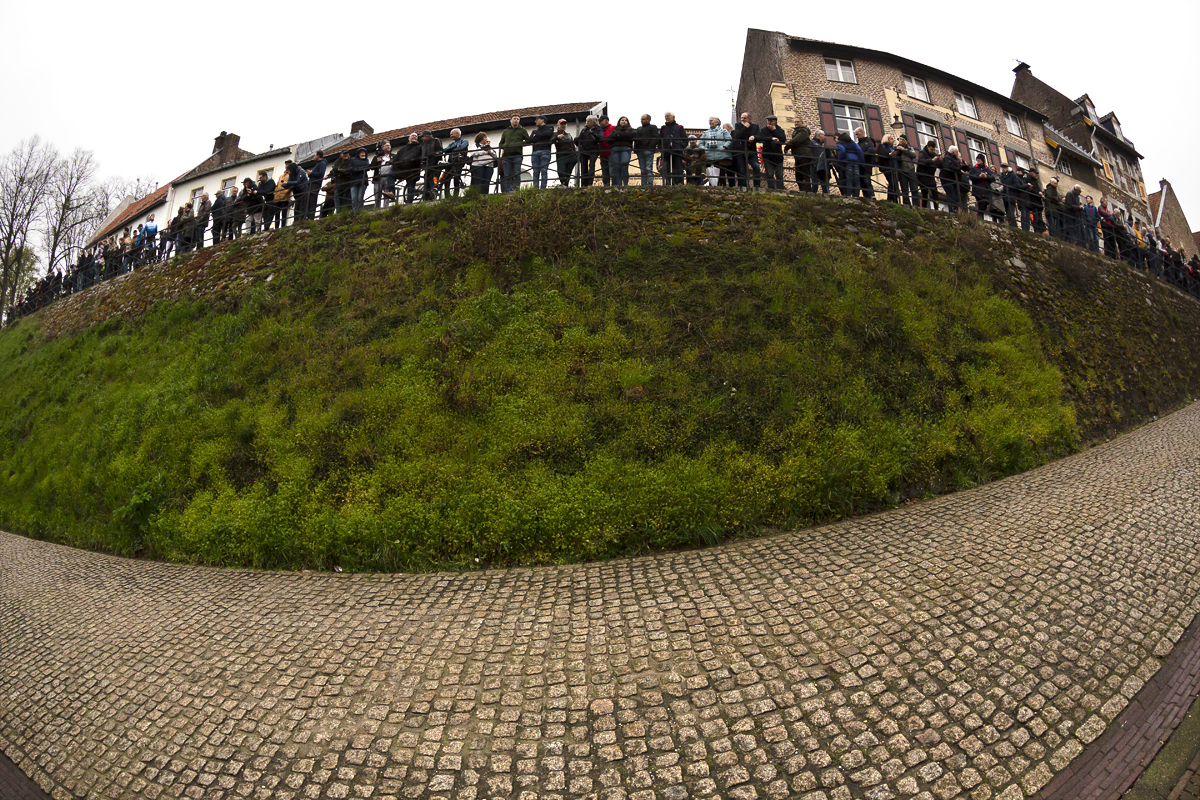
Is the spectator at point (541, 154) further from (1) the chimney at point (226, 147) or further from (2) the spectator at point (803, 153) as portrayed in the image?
(1) the chimney at point (226, 147)

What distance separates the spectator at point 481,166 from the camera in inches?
387

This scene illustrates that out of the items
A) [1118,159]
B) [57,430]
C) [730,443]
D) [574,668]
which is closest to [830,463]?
[730,443]

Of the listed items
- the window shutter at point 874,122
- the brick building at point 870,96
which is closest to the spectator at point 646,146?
the brick building at point 870,96

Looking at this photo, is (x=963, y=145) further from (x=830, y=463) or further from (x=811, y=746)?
(x=811, y=746)

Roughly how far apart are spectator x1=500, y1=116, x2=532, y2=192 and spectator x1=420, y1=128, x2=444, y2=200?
28 cm

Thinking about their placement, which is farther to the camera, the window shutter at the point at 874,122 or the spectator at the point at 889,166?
the window shutter at the point at 874,122

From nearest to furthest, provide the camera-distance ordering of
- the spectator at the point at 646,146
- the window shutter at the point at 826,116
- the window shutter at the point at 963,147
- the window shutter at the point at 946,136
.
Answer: the spectator at the point at 646,146 → the window shutter at the point at 826,116 → the window shutter at the point at 946,136 → the window shutter at the point at 963,147

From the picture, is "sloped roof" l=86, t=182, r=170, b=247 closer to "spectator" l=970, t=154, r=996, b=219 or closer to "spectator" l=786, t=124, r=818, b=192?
"spectator" l=786, t=124, r=818, b=192

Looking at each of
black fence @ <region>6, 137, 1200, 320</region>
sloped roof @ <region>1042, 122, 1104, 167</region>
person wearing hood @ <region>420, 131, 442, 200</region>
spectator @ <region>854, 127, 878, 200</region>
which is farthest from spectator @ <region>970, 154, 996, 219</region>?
sloped roof @ <region>1042, 122, 1104, 167</region>

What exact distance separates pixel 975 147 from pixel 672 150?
17.6 m

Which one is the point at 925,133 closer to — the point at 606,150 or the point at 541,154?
the point at 606,150

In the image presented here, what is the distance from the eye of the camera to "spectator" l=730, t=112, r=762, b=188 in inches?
379

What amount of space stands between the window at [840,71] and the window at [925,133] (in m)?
2.86

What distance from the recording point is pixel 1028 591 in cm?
401
